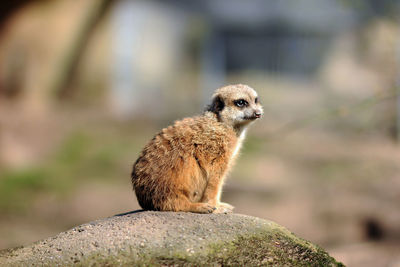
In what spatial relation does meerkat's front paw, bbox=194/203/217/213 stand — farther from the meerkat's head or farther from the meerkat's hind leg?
the meerkat's head

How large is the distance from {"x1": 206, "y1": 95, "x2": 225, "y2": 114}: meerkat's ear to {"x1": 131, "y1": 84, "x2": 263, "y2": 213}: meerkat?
10 millimetres

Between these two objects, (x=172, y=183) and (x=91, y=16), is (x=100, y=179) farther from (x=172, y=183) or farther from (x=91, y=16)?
(x=172, y=183)

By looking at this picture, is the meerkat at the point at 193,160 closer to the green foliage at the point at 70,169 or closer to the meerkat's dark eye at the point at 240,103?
the meerkat's dark eye at the point at 240,103

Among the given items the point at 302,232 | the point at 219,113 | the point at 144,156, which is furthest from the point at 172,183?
the point at 302,232

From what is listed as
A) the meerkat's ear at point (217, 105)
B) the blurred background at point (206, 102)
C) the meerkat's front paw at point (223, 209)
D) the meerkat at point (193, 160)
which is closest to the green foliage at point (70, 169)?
the blurred background at point (206, 102)

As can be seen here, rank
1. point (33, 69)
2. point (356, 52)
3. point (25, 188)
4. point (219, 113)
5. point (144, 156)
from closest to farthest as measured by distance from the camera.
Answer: point (144, 156)
point (219, 113)
point (25, 188)
point (33, 69)
point (356, 52)

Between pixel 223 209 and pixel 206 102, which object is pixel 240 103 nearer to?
pixel 223 209

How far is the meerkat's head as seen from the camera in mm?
4211

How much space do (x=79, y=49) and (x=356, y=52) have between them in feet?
22.6

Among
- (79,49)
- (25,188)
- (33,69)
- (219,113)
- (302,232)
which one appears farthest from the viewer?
(79,49)

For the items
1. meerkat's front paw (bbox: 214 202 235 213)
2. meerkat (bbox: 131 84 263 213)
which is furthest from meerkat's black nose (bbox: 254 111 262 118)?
meerkat's front paw (bbox: 214 202 235 213)

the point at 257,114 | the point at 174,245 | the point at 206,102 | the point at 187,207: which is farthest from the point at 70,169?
the point at 174,245

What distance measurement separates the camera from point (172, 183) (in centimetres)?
379

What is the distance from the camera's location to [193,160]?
3881 millimetres
